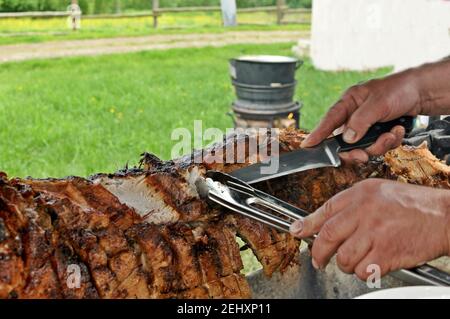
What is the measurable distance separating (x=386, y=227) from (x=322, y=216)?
0.58 feet

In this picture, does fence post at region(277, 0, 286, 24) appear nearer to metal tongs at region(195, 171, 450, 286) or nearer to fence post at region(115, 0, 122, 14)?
fence post at region(115, 0, 122, 14)

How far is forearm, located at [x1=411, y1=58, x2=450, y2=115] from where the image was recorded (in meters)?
2.67

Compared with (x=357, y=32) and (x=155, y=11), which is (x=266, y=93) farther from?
(x=155, y=11)

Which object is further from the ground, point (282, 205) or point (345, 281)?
point (282, 205)

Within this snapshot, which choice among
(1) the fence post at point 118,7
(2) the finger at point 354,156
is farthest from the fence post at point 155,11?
(2) the finger at point 354,156

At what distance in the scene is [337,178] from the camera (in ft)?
8.46

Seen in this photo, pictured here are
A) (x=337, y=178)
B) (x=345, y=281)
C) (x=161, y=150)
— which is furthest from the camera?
(x=161, y=150)

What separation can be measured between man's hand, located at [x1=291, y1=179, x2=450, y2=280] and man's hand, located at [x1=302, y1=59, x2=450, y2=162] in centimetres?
82

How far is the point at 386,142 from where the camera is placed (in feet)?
8.20

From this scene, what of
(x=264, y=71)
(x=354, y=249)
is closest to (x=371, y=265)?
(x=354, y=249)

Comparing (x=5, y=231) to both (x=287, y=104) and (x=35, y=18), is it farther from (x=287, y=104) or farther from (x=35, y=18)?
(x=35, y=18)
